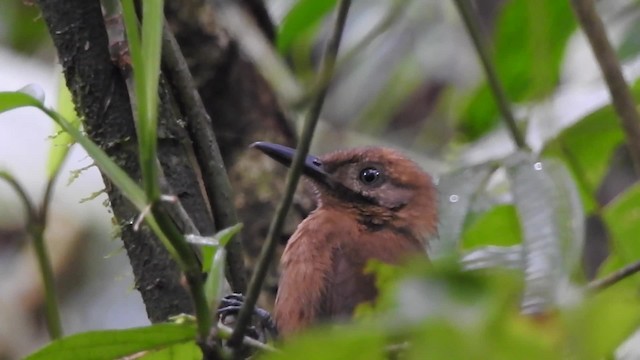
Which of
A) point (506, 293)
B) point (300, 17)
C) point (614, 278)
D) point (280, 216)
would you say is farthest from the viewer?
point (300, 17)

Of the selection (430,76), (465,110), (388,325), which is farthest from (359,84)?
(388,325)

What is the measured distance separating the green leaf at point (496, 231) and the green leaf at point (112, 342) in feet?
2.80

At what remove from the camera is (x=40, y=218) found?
240 cm

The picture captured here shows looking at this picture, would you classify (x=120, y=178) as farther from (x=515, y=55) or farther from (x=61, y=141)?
(x=515, y=55)

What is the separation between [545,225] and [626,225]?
2.38 feet

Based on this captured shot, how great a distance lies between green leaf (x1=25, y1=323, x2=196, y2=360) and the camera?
1335 mm

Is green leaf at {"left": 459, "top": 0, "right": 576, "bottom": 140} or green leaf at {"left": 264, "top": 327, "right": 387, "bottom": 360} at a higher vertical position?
green leaf at {"left": 459, "top": 0, "right": 576, "bottom": 140}

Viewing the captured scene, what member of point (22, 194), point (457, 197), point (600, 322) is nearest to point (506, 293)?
point (600, 322)

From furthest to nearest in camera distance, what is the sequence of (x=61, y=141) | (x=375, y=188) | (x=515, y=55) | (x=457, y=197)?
(x=375, y=188)
(x=515, y=55)
(x=61, y=141)
(x=457, y=197)

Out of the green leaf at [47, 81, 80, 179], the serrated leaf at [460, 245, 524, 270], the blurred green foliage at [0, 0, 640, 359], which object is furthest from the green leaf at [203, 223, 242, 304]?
the green leaf at [47, 81, 80, 179]

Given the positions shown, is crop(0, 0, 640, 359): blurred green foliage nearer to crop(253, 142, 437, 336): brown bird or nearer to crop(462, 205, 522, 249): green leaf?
crop(462, 205, 522, 249): green leaf

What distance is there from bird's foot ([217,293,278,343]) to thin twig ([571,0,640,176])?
78cm

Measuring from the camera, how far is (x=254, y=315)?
87.9 inches

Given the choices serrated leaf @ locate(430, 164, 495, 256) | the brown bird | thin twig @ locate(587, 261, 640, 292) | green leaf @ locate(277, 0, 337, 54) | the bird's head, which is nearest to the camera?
thin twig @ locate(587, 261, 640, 292)
